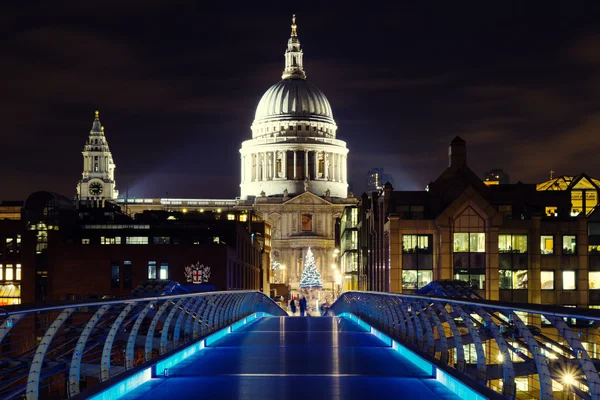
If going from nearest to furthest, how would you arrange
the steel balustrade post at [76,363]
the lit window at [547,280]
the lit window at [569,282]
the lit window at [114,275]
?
the steel balustrade post at [76,363]
the lit window at [547,280]
the lit window at [569,282]
the lit window at [114,275]

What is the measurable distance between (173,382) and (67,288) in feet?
232

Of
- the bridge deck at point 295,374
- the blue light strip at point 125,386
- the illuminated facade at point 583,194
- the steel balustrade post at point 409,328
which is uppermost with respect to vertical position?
the illuminated facade at point 583,194

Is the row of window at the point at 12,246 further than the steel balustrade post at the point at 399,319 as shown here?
Yes

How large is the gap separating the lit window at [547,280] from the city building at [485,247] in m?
0.07

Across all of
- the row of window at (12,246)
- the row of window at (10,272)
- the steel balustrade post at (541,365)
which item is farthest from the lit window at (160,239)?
the steel balustrade post at (541,365)

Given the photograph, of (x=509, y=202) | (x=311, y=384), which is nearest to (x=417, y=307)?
(x=311, y=384)

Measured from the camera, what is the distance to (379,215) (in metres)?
86.8

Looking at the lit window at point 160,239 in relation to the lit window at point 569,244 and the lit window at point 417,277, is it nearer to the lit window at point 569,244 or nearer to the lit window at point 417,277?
the lit window at point 417,277

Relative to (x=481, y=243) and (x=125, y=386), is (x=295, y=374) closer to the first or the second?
(x=125, y=386)

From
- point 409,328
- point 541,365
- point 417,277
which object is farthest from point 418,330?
point 417,277

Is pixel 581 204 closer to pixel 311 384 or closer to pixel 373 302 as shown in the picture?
pixel 373 302

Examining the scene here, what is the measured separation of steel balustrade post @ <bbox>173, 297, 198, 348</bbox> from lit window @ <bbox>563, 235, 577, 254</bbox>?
57.8 m

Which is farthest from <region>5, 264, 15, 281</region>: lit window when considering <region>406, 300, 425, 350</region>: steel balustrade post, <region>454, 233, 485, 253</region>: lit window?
<region>406, 300, 425, 350</region>: steel balustrade post

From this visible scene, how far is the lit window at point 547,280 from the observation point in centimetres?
7627
